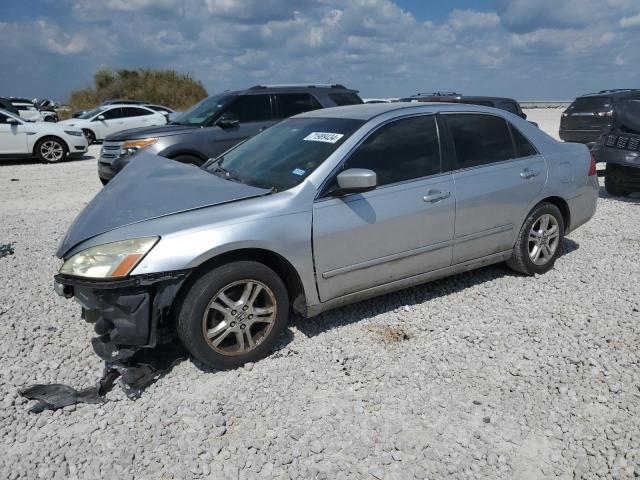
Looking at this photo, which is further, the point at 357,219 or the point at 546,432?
the point at 357,219

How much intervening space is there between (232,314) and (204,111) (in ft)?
20.7

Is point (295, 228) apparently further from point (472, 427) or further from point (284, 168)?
point (472, 427)

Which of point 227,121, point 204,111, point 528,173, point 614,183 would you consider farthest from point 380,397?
point 614,183

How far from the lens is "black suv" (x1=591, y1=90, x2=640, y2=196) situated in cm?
819

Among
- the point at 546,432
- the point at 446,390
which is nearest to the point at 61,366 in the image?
the point at 446,390

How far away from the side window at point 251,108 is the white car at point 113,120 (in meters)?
11.6

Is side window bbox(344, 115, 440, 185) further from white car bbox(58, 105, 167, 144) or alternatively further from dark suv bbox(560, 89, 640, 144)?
white car bbox(58, 105, 167, 144)

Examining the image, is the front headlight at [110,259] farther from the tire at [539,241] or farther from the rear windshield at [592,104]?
the rear windshield at [592,104]

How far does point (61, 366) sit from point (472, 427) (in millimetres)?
2710

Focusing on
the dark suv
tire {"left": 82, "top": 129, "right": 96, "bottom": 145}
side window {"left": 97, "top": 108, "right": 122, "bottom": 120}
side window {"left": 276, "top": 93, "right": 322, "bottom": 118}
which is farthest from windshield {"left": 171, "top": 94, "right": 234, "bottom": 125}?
side window {"left": 97, "top": 108, "right": 122, "bottom": 120}

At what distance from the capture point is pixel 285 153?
13.8ft

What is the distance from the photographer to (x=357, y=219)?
148 inches

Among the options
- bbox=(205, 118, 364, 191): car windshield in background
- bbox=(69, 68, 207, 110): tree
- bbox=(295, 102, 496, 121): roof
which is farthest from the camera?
bbox=(69, 68, 207, 110): tree

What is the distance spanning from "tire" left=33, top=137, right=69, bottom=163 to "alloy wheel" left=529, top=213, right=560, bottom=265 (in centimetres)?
1320
